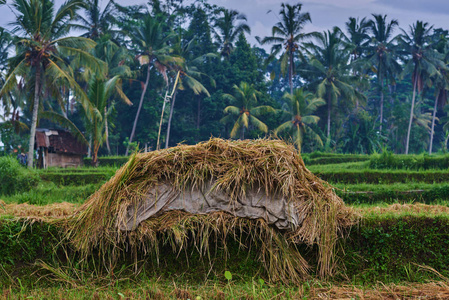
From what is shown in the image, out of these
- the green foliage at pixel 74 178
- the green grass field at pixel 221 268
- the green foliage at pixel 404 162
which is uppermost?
the green foliage at pixel 404 162

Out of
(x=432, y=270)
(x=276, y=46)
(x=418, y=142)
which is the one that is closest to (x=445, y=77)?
(x=418, y=142)

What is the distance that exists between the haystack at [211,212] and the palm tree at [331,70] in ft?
92.4

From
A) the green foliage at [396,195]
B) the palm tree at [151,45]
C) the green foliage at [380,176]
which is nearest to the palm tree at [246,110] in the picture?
the palm tree at [151,45]

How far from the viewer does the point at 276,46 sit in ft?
113

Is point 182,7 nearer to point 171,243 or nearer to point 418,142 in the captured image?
point 418,142

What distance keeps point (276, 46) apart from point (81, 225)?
32.1m

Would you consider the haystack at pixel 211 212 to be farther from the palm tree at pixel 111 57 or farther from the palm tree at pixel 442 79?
the palm tree at pixel 442 79

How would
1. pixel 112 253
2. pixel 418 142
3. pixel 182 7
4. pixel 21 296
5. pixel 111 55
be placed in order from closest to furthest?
pixel 21 296
pixel 112 253
pixel 111 55
pixel 418 142
pixel 182 7

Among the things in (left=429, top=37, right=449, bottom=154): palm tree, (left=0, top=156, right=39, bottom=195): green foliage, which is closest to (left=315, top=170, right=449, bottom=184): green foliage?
(left=0, top=156, right=39, bottom=195): green foliage

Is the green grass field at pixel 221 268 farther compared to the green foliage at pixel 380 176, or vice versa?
the green foliage at pixel 380 176

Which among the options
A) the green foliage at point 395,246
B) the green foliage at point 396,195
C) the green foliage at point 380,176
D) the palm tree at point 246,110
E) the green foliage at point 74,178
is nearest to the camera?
the green foliage at point 395,246

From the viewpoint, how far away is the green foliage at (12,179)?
11180mm

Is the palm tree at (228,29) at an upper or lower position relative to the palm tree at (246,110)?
upper

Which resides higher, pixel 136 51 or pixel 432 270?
pixel 136 51
